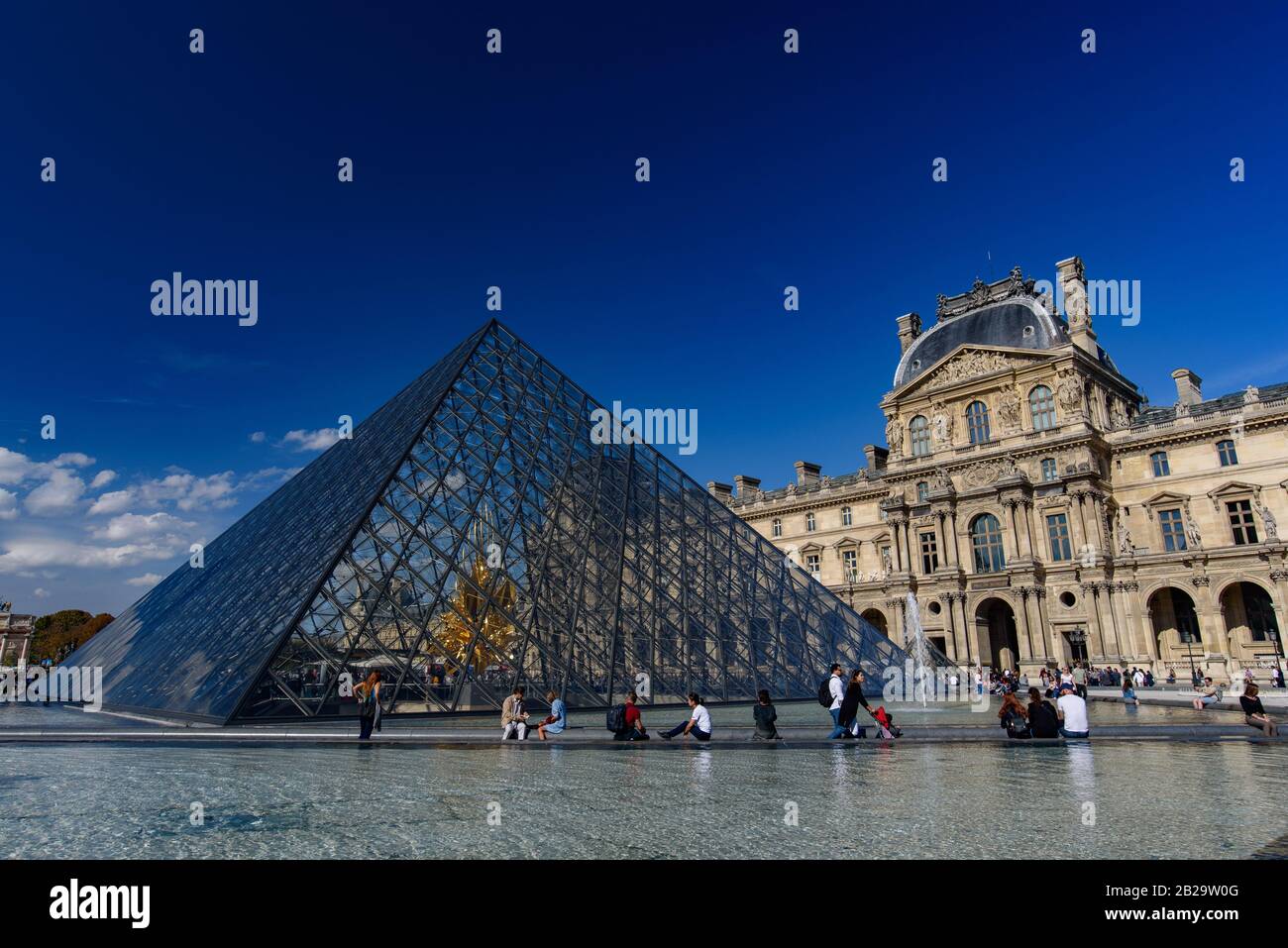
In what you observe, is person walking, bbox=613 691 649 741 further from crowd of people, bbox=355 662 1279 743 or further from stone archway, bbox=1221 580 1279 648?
stone archway, bbox=1221 580 1279 648

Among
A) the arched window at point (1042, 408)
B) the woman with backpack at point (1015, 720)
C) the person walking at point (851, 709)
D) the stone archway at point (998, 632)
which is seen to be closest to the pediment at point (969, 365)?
the arched window at point (1042, 408)

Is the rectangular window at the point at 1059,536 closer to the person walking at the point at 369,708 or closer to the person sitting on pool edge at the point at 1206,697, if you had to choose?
the person sitting on pool edge at the point at 1206,697

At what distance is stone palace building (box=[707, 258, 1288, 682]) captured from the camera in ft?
113

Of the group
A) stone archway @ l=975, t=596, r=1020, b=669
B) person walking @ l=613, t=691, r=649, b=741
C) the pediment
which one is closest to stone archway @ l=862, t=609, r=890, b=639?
stone archway @ l=975, t=596, r=1020, b=669

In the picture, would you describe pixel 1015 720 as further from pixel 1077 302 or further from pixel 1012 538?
pixel 1077 302

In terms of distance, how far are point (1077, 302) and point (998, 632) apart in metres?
18.8

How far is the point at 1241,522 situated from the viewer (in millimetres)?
34812

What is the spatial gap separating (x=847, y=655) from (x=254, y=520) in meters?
21.5

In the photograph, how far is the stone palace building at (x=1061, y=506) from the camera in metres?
34.3

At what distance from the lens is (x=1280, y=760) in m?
8.19

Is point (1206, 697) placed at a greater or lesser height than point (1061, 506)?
lesser

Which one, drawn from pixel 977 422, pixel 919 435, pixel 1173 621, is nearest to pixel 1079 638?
pixel 1173 621
